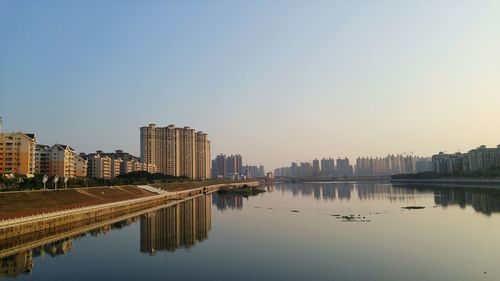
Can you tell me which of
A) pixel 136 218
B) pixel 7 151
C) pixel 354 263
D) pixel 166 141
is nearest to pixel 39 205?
pixel 136 218

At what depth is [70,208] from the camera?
36844 millimetres

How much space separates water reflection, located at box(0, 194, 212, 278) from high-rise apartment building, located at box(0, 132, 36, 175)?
3617 centimetres

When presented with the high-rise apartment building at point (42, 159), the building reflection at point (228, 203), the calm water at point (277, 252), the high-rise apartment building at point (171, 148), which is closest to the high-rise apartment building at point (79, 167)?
the high-rise apartment building at point (42, 159)

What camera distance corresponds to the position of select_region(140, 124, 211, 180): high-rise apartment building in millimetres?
131125

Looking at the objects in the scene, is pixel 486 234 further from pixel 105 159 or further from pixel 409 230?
pixel 105 159

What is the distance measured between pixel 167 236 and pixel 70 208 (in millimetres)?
12101

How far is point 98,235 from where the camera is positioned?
30672 mm

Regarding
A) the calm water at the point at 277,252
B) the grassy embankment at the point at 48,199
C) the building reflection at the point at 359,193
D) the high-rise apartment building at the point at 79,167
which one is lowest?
the building reflection at the point at 359,193

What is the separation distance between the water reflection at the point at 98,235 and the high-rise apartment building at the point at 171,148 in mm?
91824

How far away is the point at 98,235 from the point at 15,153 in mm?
45842

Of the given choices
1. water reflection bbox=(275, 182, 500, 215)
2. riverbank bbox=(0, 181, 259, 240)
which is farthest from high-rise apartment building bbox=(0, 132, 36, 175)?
water reflection bbox=(275, 182, 500, 215)

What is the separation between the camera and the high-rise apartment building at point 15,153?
6719cm

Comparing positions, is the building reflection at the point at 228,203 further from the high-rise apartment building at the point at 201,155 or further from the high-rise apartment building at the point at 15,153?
the high-rise apartment building at the point at 201,155

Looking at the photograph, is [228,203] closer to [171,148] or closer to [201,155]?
[171,148]
